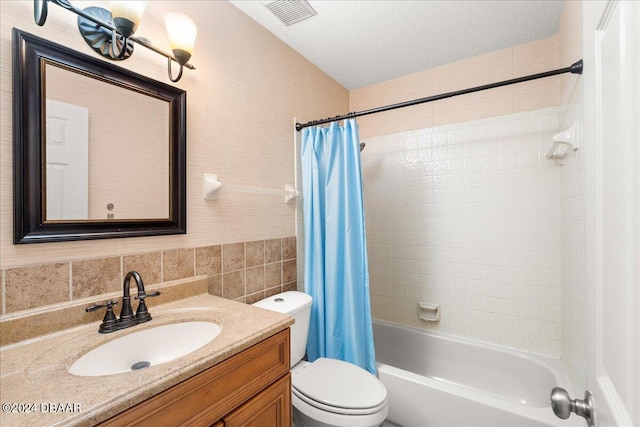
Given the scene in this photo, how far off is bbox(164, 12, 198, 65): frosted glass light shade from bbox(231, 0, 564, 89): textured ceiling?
518 millimetres

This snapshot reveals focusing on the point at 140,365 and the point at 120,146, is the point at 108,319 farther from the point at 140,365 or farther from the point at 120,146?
the point at 120,146

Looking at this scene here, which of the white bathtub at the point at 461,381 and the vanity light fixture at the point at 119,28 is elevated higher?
the vanity light fixture at the point at 119,28

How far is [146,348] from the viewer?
3.32ft

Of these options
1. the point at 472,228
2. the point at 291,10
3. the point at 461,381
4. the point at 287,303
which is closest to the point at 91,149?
the point at 287,303

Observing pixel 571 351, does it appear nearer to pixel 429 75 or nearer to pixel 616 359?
pixel 616 359

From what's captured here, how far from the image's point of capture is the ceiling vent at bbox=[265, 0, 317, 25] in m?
1.53

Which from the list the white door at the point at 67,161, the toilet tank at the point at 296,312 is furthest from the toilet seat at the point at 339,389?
the white door at the point at 67,161

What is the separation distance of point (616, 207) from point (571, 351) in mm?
1481

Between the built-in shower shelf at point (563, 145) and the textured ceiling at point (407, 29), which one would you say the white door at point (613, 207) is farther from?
the textured ceiling at point (407, 29)

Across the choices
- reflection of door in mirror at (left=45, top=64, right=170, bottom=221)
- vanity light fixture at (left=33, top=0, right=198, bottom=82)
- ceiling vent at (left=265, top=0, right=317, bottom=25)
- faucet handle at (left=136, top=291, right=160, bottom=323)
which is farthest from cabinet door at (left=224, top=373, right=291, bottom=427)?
ceiling vent at (left=265, top=0, right=317, bottom=25)

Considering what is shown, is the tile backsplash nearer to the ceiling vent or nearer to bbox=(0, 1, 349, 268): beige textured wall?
bbox=(0, 1, 349, 268): beige textured wall

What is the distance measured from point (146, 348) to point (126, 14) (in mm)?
1139

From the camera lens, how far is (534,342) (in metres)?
1.87

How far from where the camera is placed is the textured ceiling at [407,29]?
5.12ft
